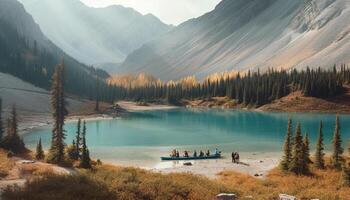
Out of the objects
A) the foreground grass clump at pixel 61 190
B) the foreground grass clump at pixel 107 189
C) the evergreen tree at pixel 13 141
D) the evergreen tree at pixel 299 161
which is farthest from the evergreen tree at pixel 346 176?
the evergreen tree at pixel 13 141

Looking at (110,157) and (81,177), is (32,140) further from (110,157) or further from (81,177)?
(81,177)

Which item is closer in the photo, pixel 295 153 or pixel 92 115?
pixel 295 153

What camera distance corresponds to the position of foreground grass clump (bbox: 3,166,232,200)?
83.1ft

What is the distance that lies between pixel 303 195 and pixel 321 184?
48.6 feet

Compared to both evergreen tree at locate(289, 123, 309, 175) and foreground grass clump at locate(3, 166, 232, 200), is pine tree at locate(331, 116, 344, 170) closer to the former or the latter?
evergreen tree at locate(289, 123, 309, 175)

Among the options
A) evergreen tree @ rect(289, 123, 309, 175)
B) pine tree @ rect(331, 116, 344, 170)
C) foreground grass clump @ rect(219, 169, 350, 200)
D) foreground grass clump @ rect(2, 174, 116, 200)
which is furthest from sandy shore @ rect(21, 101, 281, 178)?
foreground grass clump @ rect(2, 174, 116, 200)

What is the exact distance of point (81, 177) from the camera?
29.9 meters

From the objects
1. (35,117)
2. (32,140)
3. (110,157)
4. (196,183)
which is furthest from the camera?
(35,117)

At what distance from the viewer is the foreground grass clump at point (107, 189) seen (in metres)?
25.3

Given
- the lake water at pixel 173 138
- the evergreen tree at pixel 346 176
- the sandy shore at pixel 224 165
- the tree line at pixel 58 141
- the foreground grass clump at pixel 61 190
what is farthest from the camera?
the lake water at pixel 173 138

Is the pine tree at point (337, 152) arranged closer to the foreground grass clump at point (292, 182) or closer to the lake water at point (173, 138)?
the foreground grass clump at point (292, 182)

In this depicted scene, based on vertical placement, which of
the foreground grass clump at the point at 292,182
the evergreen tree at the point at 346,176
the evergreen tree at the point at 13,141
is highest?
the evergreen tree at the point at 13,141

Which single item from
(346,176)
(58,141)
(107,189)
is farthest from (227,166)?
(107,189)

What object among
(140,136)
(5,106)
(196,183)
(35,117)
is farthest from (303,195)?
(5,106)
